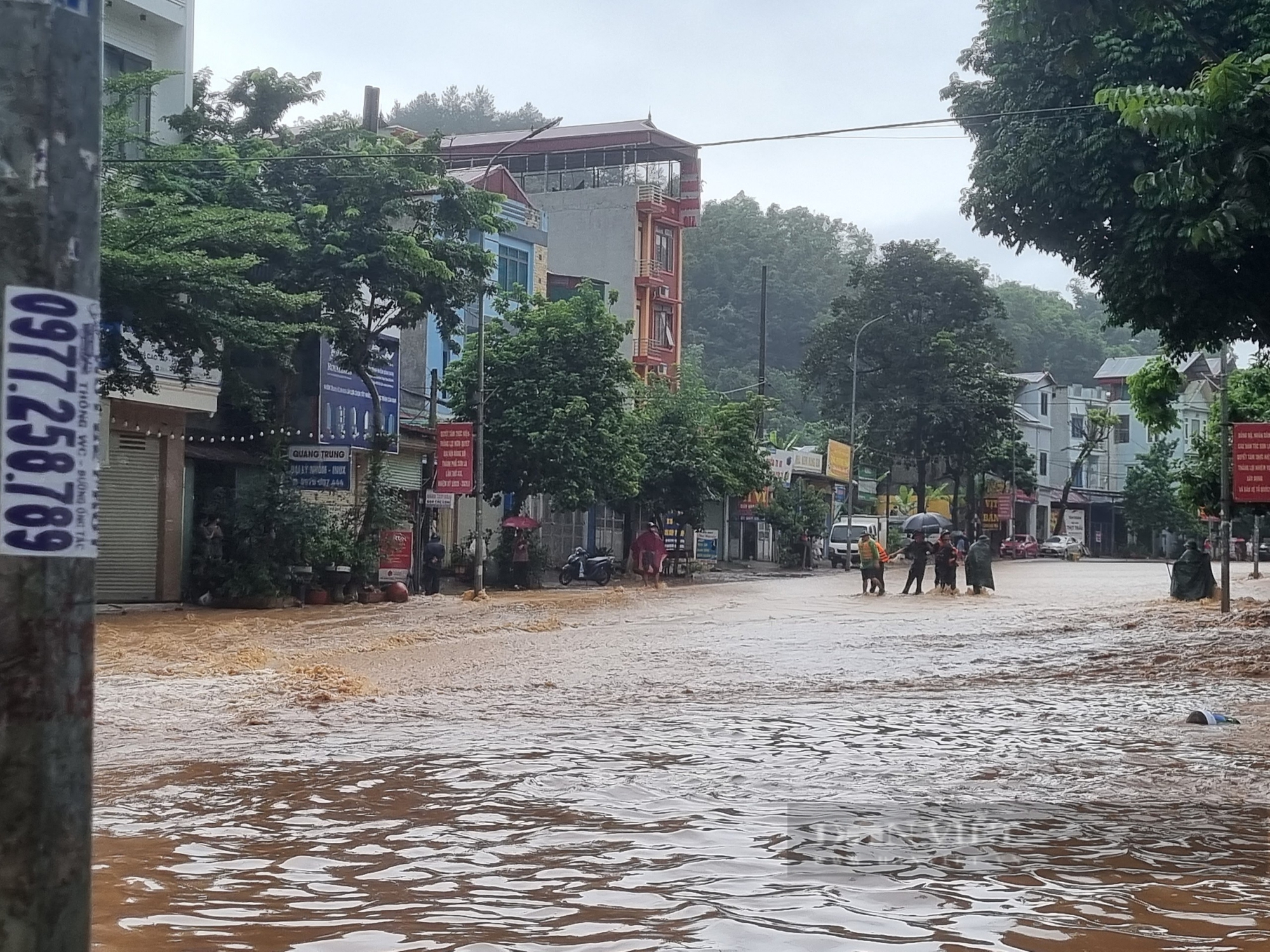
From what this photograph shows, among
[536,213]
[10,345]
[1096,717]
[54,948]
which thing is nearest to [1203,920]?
[54,948]

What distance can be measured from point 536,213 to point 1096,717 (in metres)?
36.1

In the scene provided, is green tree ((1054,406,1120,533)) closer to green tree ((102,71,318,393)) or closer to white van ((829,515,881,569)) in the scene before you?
white van ((829,515,881,569))

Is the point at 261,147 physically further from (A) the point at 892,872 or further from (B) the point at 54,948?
(B) the point at 54,948

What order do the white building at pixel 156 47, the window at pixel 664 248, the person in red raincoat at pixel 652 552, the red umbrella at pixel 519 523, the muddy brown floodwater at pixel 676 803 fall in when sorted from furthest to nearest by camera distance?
the window at pixel 664 248, the person in red raincoat at pixel 652 552, the red umbrella at pixel 519 523, the white building at pixel 156 47, the muddy brown floodwater at pixel 676 803

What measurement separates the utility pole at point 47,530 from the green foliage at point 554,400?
30229 millimetres

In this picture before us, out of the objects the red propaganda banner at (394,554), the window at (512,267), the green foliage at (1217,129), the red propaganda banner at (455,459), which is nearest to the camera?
the green foliage at (1217,129)

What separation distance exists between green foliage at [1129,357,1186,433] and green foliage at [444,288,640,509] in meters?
13.5

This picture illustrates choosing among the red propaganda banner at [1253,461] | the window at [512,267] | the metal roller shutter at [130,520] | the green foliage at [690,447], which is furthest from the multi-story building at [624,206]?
the red propaganda banner at [1253,461]

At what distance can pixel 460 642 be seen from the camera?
63.3ft

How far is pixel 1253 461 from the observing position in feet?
77.5

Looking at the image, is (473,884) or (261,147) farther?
(261,147)

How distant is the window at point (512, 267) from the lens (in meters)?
42.9

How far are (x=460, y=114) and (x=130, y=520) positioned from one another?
60464mm

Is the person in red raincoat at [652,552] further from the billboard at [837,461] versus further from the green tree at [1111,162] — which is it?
the billboard at [837,461]
